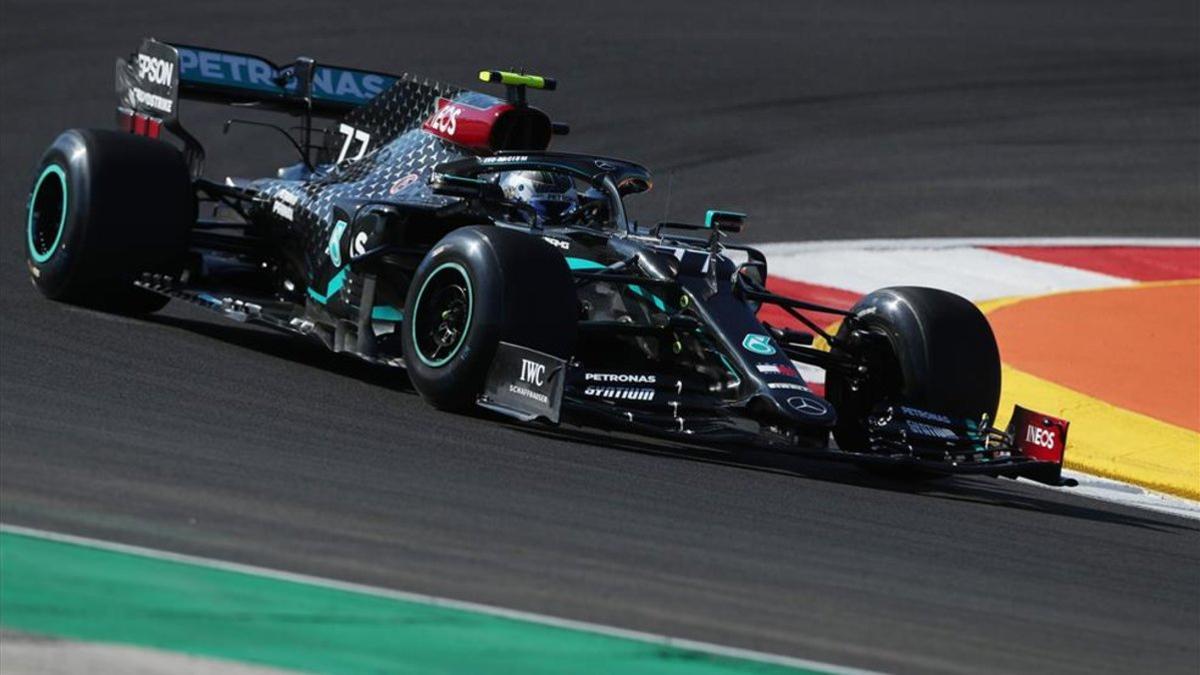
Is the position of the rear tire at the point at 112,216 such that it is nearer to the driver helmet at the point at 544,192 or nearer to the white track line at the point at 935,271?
the driver helmet at the point at 544,192

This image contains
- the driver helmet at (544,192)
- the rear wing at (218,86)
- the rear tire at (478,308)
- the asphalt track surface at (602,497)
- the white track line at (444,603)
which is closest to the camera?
the white track line at (444,603)

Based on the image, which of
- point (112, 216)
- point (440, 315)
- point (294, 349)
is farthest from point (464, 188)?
point (112, 216)

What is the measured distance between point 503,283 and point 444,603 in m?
2.87

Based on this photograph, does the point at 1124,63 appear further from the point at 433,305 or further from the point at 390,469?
A: the point at 390,469

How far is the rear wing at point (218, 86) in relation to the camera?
11.1 meters

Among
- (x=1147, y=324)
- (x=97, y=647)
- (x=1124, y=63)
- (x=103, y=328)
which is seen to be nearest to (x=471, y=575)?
(x=97, y=647)

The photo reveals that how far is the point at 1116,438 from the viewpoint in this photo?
9.86 m

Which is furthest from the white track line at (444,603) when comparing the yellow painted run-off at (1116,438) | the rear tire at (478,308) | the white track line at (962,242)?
the white track line at (962,242)

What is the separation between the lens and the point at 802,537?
275 inches

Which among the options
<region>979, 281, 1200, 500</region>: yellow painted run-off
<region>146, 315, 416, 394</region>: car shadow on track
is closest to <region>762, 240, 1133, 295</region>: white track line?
<region>979, 281, 1200, 500</region>: yellow painted run-off

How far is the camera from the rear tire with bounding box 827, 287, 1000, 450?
884 centimetres

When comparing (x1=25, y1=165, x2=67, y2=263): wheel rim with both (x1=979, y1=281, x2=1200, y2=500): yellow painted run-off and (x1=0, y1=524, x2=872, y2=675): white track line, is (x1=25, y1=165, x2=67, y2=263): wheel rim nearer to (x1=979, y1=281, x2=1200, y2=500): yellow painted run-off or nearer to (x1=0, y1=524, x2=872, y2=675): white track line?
(x1=979, y1=281, x2=1200, y2=500): yellow painted run-off

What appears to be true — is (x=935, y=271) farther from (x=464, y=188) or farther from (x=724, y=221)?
(x=464, y=188)

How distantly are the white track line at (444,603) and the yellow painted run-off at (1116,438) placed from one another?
4.51 metres
